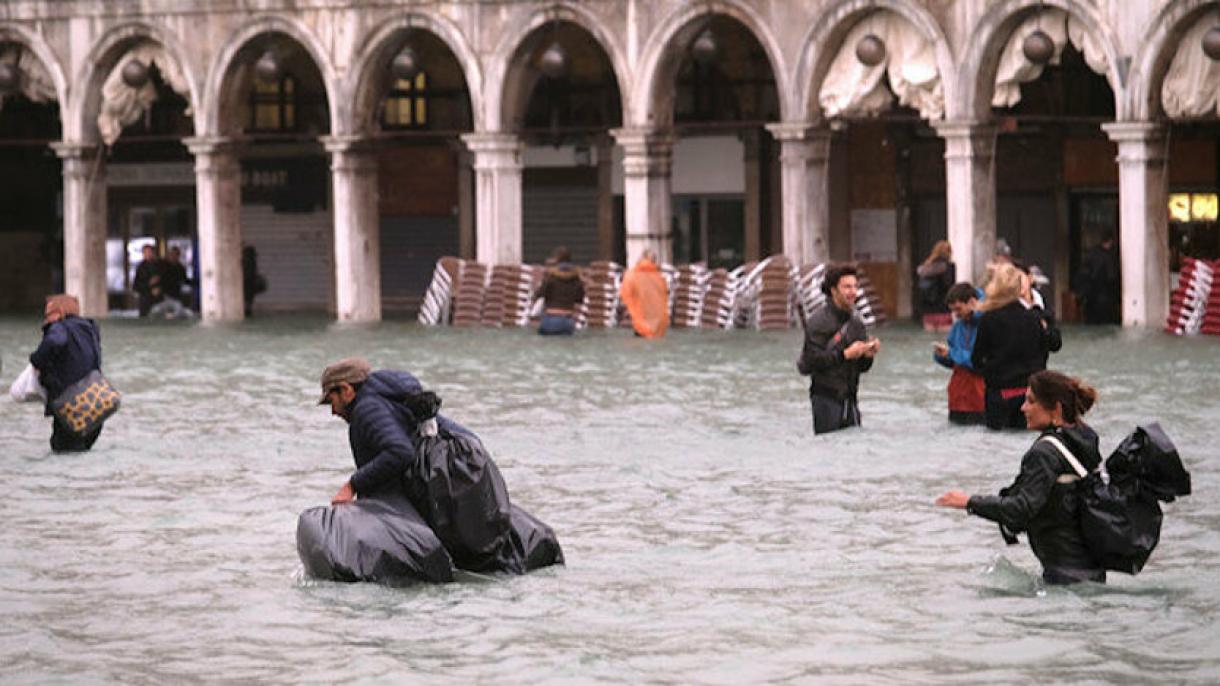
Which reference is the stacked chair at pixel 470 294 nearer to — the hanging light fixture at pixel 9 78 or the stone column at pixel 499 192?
the stone column at pixel 499 192

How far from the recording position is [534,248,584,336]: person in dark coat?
34.2 metres

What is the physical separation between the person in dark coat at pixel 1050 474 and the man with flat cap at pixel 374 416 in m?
2.55

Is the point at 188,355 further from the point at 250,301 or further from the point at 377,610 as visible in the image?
the point at 377,610

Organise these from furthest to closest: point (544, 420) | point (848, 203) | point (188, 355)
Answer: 1. point (848, 203)
2. point (188, 355)
3. point (544, 420)

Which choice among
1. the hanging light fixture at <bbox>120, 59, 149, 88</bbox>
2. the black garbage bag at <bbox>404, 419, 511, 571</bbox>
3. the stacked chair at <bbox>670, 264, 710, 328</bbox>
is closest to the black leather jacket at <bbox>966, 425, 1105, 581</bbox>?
the black garbage bag at <bbox>404, 419, 511, 571</bbox>

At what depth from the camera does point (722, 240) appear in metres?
41.0

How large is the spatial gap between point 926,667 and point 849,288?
7.84 meters

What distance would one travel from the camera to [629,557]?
13.9 metres

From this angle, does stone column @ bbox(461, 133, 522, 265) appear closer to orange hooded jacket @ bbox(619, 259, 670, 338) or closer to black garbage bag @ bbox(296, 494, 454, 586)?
orange hooded jacket @ bbox(619, 259, 670, 338)

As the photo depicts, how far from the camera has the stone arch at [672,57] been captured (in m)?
36.6

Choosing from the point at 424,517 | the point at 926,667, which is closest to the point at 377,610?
the point at 424,517

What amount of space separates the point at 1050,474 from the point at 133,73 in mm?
31131

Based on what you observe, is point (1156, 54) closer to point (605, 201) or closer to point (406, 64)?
point (406, 64)

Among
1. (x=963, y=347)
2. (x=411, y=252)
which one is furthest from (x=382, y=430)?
(x=411, y=252)
